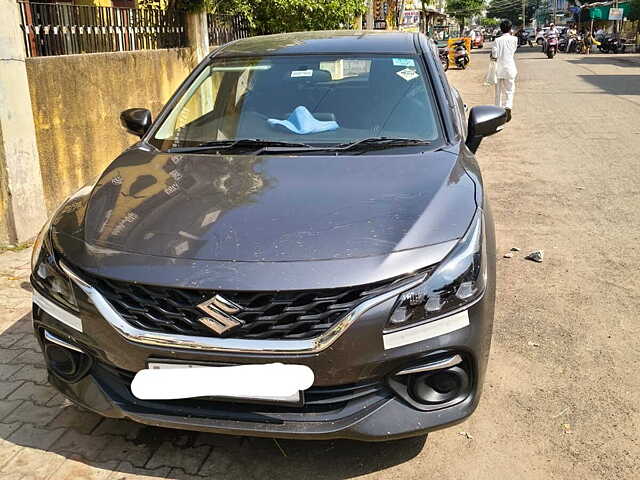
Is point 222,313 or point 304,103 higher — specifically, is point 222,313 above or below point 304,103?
below

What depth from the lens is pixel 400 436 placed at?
240 centimetres

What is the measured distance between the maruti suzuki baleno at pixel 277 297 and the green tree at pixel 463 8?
263 feet

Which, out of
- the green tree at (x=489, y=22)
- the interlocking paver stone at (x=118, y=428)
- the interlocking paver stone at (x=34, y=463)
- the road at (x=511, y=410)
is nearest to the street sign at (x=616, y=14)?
the road at (x=511, y=410)

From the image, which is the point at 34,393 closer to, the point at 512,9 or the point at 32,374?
the point at 32,374

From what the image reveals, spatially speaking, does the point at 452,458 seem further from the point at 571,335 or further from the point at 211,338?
the point at 571,335

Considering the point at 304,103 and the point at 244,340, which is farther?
the point at 304,103

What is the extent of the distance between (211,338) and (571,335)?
2427 millimetres

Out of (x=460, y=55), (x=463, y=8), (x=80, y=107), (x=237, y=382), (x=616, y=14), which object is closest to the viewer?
(x=237, y=382)

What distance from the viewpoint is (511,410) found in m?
3.14

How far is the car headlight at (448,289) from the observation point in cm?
233

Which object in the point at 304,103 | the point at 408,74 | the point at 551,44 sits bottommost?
the point at 551,44

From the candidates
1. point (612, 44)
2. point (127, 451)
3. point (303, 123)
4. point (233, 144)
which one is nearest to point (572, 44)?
point (612, 44)

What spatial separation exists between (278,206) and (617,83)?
743 inches

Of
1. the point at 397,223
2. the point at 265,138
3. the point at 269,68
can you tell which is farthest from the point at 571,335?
the point at 269,68
